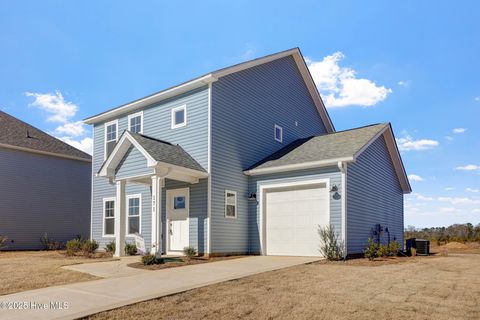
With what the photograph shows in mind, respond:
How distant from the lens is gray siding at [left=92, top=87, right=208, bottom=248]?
14.6 metres

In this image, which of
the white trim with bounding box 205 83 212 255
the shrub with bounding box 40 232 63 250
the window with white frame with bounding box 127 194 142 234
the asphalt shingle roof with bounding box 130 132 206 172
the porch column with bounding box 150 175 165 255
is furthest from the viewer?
the shrub with bounding box 40 232 63 250

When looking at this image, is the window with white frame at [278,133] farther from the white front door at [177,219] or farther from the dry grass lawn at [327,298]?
the dry grass lawn at [327,298]

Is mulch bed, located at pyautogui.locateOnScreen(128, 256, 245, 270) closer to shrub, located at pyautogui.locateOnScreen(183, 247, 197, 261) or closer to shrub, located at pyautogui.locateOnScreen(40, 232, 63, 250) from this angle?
shrub, located at pyautogui.locateOnScreen(183, 247, 197, 261)

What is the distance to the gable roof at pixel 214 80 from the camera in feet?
50.2

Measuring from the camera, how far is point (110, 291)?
795cm

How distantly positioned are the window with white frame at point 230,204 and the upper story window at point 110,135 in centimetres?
656

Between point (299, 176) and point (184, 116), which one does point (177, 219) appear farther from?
point (299, 176)

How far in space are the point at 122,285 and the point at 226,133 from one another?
8.27 meters

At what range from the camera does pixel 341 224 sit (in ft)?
46.0

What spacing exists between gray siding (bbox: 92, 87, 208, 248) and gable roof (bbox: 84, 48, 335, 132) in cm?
26

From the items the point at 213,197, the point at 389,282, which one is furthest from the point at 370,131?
the point at 389,282

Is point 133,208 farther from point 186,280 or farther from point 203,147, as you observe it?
point 186,280

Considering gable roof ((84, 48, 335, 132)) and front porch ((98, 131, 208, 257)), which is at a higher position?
gable roof ((84, 48, 335, 132))

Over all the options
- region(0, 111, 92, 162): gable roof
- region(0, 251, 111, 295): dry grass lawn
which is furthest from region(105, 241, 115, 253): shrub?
region(0, 111, 92, 162): gable roof
